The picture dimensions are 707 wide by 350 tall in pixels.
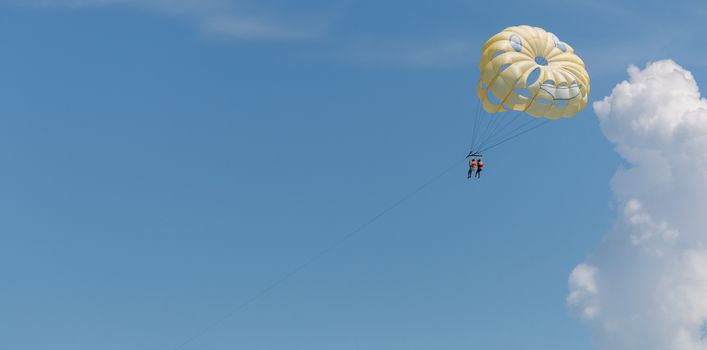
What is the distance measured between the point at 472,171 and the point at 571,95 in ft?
31.3

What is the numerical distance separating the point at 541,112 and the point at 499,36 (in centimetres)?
661

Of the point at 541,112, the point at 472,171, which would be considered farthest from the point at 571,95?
the point at 472,171

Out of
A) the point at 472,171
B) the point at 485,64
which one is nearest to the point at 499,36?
the point at 485,64

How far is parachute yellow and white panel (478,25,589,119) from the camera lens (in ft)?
331

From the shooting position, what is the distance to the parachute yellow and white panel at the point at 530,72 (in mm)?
100750

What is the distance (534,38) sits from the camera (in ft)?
341

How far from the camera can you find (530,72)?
101 meters

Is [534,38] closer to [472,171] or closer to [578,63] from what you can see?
[578,63]

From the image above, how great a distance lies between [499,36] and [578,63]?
634 cm

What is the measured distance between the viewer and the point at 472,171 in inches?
4117

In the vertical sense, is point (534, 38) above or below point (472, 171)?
above

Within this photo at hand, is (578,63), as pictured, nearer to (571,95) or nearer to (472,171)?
(571,95)

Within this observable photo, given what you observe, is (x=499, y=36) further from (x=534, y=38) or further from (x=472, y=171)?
(x=472, y=171)

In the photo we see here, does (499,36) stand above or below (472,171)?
above
